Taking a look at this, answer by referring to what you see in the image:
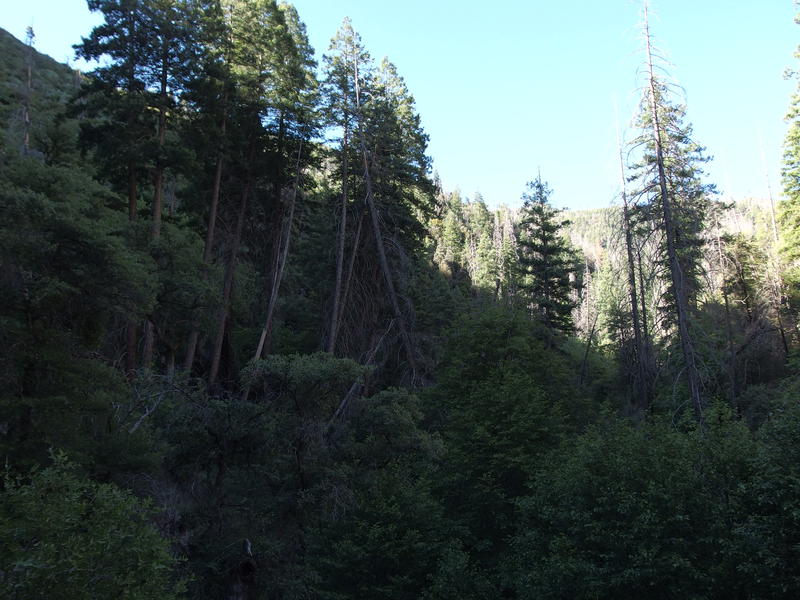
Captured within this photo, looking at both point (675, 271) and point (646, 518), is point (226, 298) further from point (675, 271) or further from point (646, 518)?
point (646, 518)

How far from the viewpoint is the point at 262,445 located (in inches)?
567

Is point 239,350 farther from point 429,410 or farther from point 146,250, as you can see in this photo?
point 146,250

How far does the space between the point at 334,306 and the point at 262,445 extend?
25.0ft

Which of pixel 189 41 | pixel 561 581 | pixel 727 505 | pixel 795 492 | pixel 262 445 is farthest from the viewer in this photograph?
pixel 189 41

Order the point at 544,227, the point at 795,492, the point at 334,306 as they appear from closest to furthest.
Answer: the point at 795,492, the point at 334,306, the point at 544,227

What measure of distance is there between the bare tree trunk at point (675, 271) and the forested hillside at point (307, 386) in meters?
0.08

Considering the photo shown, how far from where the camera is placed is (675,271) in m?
14.8

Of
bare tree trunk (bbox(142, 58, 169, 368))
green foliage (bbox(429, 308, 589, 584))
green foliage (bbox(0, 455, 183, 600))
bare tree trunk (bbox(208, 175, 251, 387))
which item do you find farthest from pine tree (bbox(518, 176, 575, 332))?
green foliage (bbox(0, 455, 183, 600))

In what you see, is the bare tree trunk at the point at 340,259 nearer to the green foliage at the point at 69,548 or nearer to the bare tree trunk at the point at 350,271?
the bare tree trunk at the point at 350,271

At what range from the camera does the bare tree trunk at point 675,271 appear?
574 inches

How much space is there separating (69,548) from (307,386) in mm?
7936

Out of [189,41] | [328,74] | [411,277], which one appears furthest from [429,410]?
[189,41]

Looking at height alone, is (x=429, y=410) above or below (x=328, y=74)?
below

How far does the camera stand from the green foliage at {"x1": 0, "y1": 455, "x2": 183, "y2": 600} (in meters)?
6.20
